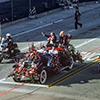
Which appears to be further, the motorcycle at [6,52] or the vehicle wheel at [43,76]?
the motorcycle at [6,52]

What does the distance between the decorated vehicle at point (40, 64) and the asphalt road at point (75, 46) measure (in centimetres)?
40

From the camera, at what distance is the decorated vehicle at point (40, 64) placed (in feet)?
52.0

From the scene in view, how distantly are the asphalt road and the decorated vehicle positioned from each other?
40cm

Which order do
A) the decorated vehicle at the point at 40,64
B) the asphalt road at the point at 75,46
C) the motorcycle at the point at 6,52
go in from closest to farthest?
the asphalt road at the point at 75,46 < the decorated vehicle at the point at 40,64 < the motorcycle at the point at 6,52

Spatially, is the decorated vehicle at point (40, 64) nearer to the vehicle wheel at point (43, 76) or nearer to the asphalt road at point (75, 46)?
the vehicle wheel at point (43, 76)

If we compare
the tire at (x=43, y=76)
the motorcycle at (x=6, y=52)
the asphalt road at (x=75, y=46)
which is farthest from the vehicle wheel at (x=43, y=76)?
the motorcycle at (x=6, y=52)

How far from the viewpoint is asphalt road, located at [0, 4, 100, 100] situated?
1452 centimetres

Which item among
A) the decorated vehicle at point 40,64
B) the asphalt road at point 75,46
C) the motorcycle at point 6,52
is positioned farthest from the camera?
the motorcycle at point 6,52

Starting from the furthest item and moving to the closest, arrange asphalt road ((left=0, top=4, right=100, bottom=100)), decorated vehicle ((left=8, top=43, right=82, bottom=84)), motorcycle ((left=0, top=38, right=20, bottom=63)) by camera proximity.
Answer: motorcycle ((left=0, top=38, right=20, bottom=63))
decorated vehicle ((left=8, top=43, right=82, bottom=84))
asphalt road ((left=0, top=4, right=100, bottom=100))

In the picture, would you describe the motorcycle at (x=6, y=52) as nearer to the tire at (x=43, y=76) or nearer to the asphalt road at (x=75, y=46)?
the asphalt road at (x=75, y=46)

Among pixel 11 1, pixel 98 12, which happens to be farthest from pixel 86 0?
pixel 11 1

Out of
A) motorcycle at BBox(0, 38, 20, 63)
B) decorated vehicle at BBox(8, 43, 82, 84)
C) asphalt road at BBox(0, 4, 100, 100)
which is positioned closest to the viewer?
asphalt road at BBox(0, 4, 100, 100)

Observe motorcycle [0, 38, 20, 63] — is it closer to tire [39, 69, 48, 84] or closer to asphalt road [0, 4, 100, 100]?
asphalt road [0, 4, 100, 100]

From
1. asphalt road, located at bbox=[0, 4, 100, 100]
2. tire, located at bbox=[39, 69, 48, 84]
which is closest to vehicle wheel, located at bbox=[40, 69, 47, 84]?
tire, located at bbox=[39, 69, 48, 84]
